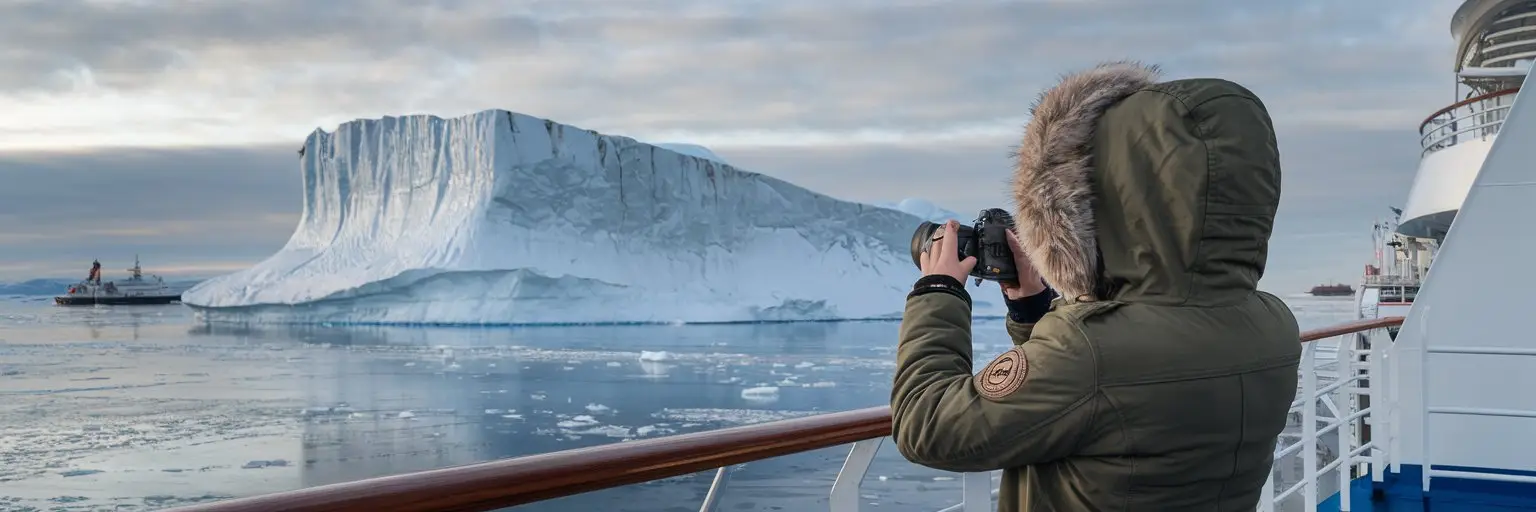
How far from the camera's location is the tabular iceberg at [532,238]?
2025 cm

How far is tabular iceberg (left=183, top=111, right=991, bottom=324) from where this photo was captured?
20250 mm

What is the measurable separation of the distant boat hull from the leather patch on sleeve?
59.0 meters

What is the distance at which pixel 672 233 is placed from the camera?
72.9 ft

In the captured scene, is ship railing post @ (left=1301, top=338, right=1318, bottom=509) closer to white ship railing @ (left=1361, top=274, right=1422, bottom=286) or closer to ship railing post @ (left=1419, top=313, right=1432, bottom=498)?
ship railing post @ (left=1419, top=313, right=1432, bottom=498)

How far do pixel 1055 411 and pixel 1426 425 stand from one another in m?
2.28

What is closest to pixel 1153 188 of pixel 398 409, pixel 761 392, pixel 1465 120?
pixel 1465 120

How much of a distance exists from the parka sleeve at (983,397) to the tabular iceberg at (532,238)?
1981 cm

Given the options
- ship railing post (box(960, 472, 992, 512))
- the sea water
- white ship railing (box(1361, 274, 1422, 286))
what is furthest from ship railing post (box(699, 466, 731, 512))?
white ship railing (box(1361, 274, 1422, 286))

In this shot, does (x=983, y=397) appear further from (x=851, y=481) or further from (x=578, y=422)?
(x=578, y=422)

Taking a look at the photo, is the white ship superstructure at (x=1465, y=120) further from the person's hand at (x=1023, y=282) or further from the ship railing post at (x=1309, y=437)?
the person's hand at (x=1023, y=282)

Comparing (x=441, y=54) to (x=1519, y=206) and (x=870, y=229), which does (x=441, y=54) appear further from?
(x=1519, y=206)

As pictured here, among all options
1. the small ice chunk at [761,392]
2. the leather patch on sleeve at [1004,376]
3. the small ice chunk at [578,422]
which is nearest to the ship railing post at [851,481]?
the leather patch on sleeve at [1004,376]

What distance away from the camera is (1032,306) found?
2.62 ft

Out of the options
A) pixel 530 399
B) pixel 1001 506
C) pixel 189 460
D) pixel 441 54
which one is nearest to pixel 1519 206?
pixel 1001 506
